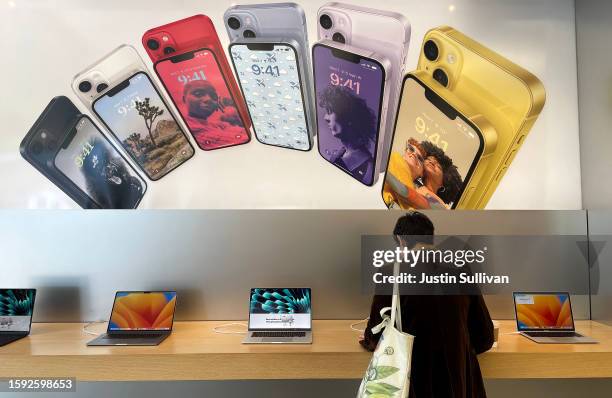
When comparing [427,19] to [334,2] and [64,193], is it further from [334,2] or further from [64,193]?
[64,193]

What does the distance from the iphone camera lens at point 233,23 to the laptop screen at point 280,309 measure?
1.32m

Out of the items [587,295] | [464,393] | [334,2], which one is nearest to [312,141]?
[334,2]

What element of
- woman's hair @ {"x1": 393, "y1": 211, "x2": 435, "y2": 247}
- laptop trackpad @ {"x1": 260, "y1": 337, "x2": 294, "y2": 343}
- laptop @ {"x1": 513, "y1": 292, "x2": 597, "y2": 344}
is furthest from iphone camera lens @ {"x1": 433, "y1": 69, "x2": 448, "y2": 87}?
laptop trackpad @ {"x1": 260, "y1": 337, "x2": 294, "y2": 343}

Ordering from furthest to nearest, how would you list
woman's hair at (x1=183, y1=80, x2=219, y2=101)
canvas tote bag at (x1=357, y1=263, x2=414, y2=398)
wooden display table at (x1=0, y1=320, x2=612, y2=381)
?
1. woman's hair at (x1=183, y1=80, x2=219, y2=101)
2. wooden display table at (x1=0, y1=320, x2=612, y2=381)
3. canvas tote bag at (x1=357, y1=263, x2=414, y2=398)

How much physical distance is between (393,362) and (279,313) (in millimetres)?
886

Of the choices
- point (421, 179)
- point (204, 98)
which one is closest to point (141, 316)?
point (204, 98)

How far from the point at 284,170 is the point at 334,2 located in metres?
0.90

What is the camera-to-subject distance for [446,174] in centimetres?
252

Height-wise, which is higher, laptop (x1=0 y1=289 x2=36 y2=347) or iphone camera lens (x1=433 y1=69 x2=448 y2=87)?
iphone camera lens (x1=433 y1=69 x2=448 y2=87)

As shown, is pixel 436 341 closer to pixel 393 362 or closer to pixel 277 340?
pixel 393 362

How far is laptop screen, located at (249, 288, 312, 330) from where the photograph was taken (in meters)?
2.31

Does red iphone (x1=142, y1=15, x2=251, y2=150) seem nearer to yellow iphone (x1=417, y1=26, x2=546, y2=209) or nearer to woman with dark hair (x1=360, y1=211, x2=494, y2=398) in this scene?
yellow iphone (x1=417, y1=26, x2=546, y2=209)

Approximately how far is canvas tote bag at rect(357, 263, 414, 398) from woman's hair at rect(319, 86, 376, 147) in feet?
3.78

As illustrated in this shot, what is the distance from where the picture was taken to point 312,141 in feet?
8.50
